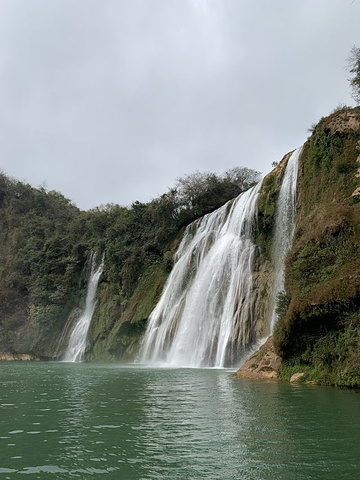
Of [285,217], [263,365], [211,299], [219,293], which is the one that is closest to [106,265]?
[211,299]

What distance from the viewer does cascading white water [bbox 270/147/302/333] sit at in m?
23.5

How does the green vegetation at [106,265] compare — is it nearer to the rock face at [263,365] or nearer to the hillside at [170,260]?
the hillside at [170,260]

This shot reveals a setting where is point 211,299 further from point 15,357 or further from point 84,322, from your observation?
point 15,357

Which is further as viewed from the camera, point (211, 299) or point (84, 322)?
point (84, 322)

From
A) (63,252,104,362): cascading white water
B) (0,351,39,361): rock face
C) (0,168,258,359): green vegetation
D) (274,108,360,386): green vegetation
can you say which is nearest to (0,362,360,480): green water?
(274,108,360,386): green vegetation

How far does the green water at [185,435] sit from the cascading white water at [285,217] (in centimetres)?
1198

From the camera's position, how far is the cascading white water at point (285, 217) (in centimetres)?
2348

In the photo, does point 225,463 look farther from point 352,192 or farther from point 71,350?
point 71,350

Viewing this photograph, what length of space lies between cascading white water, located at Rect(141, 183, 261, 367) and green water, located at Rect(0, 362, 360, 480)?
10.7m

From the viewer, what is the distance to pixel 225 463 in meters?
5.71

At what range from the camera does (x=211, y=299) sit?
2528cm

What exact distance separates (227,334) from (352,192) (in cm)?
912

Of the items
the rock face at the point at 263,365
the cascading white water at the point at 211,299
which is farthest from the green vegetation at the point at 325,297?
the cascading white water at the point at 211,299

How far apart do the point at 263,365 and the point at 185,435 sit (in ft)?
29.0
